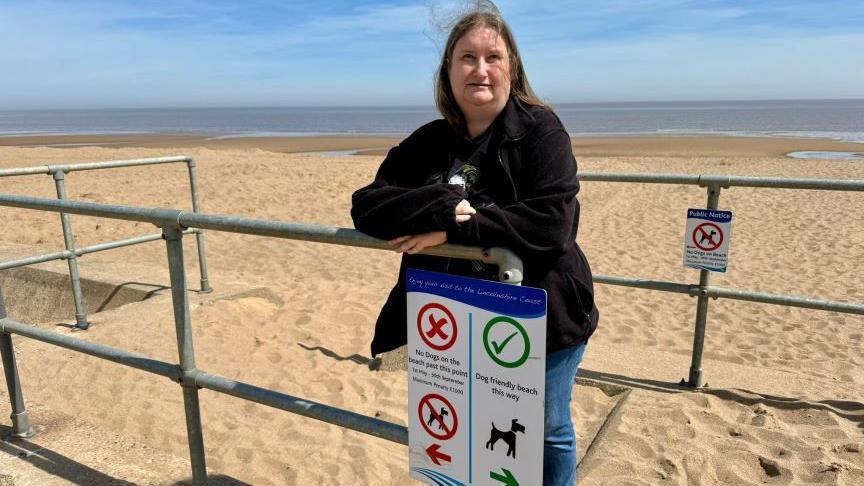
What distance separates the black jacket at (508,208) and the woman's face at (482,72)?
0.05 m

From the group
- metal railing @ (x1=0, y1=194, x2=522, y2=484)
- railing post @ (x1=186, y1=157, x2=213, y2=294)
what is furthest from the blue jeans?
railing post @ (x1=186, y1=157, x2=213, y2=294)

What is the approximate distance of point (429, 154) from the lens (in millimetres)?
1827

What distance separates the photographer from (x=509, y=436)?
1513mm

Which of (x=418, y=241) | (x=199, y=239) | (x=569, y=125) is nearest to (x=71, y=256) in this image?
(x=199, y=239)

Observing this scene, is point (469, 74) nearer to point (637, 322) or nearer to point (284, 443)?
point (284, 443)

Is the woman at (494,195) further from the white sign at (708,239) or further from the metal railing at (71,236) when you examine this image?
the metal railing at (71,236)

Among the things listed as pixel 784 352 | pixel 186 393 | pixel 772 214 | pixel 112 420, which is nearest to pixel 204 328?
pixel 112 420

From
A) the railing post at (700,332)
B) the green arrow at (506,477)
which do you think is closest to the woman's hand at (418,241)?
the green arrow at (506,477)

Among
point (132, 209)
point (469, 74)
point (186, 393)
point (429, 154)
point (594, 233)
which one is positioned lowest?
point (594, 233)

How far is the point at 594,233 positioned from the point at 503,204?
7519mm

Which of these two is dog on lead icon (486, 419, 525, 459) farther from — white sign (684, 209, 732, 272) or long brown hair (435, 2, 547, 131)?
white sign (684, 209, 732, 272)

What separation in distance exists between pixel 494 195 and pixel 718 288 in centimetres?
221

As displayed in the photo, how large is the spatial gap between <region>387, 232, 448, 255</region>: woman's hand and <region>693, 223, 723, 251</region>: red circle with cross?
2358 millimetres

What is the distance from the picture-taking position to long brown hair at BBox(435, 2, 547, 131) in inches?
69.4
